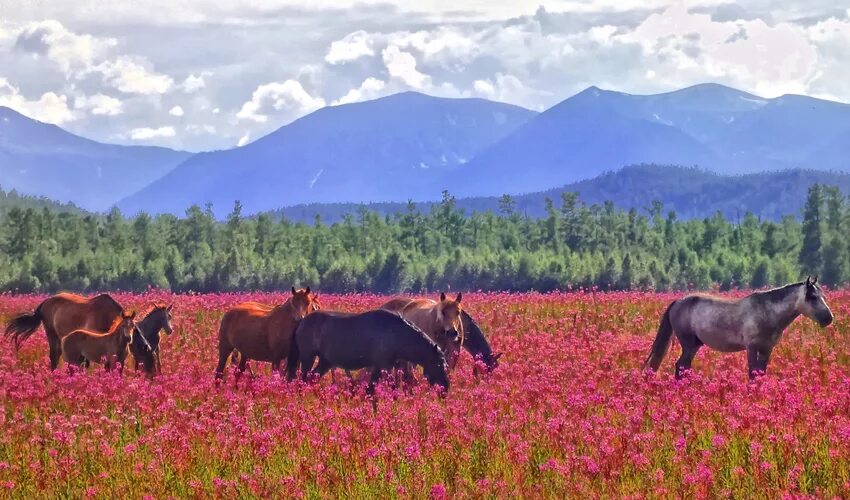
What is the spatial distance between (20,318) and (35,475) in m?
11.2

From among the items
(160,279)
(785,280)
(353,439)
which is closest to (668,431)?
(353,439)

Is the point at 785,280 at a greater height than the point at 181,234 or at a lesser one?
lesser

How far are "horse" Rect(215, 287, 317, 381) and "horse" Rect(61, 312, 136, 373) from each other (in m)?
1.55

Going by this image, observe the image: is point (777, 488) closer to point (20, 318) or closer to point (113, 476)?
point (113, 476)

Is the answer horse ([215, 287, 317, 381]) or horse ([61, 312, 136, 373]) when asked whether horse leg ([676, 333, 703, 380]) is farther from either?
horse ([61, 312, 136, 373])

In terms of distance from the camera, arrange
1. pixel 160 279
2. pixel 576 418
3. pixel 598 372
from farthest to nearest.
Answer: pixel 160 279
pixel 598 372
pixel 576 418

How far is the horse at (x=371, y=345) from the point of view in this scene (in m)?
14.9

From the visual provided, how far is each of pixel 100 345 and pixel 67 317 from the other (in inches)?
102

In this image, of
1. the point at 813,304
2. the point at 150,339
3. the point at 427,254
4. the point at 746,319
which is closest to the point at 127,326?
the point at 150,339

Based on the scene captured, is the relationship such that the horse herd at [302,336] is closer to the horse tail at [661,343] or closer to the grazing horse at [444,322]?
the grazing horse at [444,322]

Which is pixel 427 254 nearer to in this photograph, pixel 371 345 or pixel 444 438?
pixel 371 345

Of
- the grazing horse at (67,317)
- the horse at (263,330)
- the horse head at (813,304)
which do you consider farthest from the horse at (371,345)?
the horse head at (813,304)

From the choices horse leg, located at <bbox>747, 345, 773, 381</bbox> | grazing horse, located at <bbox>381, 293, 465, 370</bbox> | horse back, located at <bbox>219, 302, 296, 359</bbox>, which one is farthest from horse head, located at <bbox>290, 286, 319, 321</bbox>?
horse leg, located at <bbox>747, 345, 773, 381</bbox>

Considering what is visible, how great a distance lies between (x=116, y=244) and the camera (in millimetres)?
100250
